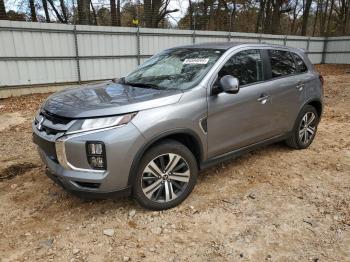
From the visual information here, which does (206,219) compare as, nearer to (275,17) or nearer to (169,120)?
(169,120)

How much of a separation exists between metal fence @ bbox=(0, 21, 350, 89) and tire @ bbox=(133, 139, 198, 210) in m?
8.05

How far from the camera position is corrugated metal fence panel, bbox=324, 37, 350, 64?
20891 mm

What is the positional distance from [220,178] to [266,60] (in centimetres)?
165

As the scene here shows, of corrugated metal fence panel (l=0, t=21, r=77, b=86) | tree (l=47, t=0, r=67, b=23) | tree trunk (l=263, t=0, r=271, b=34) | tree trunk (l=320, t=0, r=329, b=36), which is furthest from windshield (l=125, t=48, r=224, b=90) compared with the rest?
tree trunk (l=320, t=0, r=329, b=36)

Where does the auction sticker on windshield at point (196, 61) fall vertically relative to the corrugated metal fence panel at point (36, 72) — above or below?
above

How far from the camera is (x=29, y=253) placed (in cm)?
272

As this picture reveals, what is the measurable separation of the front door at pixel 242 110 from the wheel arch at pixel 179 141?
0.14 metres

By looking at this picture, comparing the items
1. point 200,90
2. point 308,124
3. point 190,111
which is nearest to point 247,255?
point 190,111

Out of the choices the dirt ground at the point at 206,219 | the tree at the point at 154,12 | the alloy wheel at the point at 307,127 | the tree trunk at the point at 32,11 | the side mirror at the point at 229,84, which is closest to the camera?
the dirt ground at the point at 206,219

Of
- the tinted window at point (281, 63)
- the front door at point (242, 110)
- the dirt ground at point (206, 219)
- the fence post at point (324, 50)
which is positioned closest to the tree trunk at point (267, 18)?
the fence post at point (324, 50)

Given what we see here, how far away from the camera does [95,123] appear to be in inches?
112

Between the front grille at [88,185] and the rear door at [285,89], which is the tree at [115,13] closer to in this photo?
the rear door at [285,89]

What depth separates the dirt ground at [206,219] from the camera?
2748 mm

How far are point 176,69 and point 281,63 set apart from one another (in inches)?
63.9
